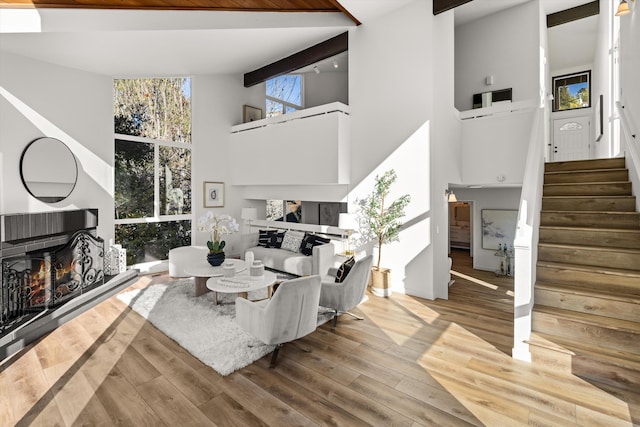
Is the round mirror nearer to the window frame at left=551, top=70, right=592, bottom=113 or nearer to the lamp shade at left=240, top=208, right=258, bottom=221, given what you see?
the lamp shade at left=240, top=208, right=258, bottom=221

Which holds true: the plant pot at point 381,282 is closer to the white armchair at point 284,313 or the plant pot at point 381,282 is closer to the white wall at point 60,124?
the white armchair at point 284,313

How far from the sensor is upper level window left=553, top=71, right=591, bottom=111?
26.2ft

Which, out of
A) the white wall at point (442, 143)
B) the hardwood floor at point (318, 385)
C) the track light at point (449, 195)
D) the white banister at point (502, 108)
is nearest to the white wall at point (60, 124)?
the hardwood floor at point (318, 385)

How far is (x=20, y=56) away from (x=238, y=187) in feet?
13.8

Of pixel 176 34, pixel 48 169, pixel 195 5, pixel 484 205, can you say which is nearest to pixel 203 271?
pixel 48 169

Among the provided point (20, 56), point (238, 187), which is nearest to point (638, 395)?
point (238, 187)

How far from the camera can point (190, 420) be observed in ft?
7.50

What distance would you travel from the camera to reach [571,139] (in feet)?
26.3

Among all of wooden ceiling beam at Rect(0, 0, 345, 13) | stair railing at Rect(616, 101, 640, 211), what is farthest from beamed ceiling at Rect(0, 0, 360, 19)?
stair railing at Rect(616, 101, 640, 211)

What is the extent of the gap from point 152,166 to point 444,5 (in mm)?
5893

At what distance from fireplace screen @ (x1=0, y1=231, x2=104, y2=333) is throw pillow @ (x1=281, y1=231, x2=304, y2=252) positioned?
10.3ft

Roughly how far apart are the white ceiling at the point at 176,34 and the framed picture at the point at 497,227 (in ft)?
13.1

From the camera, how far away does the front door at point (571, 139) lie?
25.8ft

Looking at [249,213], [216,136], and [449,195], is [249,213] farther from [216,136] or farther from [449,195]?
[449,195]
